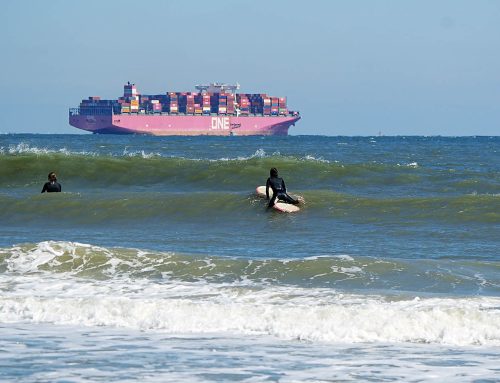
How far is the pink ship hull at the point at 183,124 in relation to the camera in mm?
145875

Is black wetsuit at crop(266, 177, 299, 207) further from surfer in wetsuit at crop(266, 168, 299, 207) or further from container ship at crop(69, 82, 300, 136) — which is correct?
container ship at crop(69, 82, 300, 136)

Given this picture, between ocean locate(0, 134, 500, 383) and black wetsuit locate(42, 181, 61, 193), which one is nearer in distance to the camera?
ocean locate(0, 134, 500, 383)

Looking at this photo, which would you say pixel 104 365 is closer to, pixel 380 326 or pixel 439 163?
pixel 380 326

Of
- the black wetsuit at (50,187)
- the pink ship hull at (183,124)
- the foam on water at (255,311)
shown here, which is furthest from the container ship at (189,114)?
the foam on water at (255,311)

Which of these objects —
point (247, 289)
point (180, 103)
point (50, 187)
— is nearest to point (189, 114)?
point (180, 103)

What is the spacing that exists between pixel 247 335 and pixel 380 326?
1301 mm

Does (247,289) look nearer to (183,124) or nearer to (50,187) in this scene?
(50,187)

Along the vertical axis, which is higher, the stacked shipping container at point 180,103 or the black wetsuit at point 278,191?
the stacked shipping container at point 180,103

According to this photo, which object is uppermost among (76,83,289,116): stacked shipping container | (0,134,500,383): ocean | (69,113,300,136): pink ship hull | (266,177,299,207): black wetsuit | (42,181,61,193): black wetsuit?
(76,83,289,116): stacked shipping container

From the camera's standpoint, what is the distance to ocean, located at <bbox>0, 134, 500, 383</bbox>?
26.0 feet

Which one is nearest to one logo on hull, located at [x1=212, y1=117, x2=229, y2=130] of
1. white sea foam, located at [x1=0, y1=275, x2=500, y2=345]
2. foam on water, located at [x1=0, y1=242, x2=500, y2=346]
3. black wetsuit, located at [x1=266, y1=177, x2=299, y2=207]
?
black wetsuit, located at [x1=266, y1=177, x2=299, y2=207]

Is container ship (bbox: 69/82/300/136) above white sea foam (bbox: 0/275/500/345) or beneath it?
above

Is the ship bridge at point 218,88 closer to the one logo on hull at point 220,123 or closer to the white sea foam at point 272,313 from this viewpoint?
the one logo on hull at point 220,123

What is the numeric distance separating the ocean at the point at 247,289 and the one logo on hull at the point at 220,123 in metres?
130
